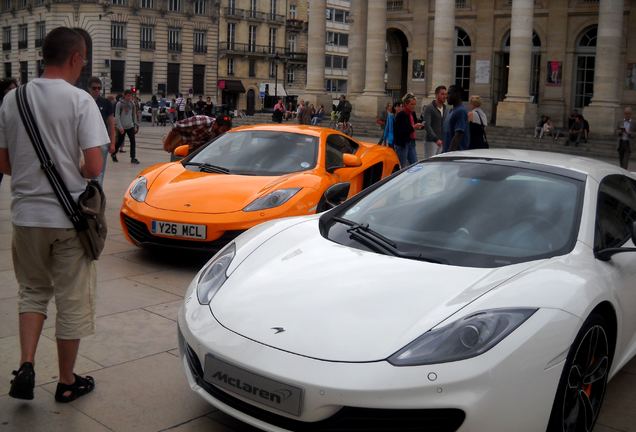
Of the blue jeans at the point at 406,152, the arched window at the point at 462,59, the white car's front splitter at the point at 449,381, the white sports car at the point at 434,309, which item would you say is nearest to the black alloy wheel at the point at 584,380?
the white sports car at the point at 434,309

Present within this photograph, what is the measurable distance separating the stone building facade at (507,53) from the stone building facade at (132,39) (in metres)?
31.7

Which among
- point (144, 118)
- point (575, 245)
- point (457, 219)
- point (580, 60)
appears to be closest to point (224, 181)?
point (457, 219)

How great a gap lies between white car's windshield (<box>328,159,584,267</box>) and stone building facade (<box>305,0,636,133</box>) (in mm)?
27607

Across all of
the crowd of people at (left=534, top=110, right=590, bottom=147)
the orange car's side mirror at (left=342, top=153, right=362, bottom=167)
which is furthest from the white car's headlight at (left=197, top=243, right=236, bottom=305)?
the crowd of people at (left=534, top=110, right=590, bottom=147)

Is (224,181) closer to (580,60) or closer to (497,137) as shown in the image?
(497,137)

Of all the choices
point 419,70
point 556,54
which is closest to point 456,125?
point 556,54

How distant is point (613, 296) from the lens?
12.7 feet

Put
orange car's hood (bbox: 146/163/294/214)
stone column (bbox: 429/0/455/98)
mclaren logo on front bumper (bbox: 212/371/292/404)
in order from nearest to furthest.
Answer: mclaren logo on front bumper (bbox: 212/371/292/404) → orange car's hood (bbox: 146/163/294/214) → stone column (bbox: 429/0/455/98)

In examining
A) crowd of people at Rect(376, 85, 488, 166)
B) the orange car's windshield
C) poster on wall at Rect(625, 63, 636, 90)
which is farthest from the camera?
poster on wall at Rect(625, 63, 636, 90)

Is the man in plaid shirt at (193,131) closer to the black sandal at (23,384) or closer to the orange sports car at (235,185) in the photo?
the orange sports car at (235,185)

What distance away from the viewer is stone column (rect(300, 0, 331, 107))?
39.4 m

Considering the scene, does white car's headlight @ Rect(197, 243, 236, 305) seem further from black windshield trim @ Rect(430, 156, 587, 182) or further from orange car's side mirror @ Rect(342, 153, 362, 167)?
orange car's side mirror @ Rect(342, 153, 362, 167)

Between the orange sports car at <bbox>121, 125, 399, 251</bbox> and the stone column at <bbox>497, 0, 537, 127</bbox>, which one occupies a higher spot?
the stone column at <bbox>497, 0, 537, 127</bbox>

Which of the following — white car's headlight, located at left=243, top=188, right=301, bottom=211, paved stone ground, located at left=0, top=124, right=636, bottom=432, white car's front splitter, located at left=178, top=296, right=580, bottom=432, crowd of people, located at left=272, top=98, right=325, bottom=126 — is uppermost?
crowd of people, located at left=272, top=98, right=325, bottom=126
